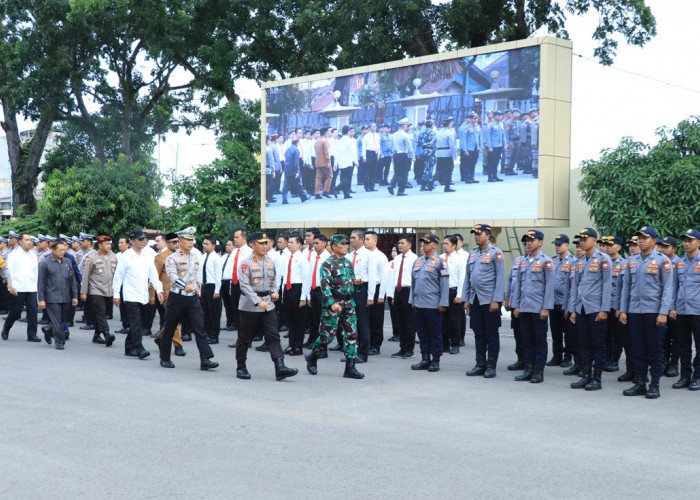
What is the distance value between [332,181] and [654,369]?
1656cm

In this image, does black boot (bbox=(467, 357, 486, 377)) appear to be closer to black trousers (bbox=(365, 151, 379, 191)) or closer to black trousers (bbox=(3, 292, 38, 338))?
black trousers (bbox=(3, 292, 38, 338))

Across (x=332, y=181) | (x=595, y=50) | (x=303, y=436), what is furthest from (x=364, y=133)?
(x=303, y=436)

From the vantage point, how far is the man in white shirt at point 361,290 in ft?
41.7

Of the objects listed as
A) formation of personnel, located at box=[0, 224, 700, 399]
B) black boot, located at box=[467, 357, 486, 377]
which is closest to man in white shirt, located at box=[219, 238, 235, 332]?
formation of personnel, located at box=[0, 224, 700, 399]

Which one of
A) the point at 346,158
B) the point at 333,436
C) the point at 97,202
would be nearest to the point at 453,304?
the point at 333,436

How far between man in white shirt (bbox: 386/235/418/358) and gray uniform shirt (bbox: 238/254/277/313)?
3303mm

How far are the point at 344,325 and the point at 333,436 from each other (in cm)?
355

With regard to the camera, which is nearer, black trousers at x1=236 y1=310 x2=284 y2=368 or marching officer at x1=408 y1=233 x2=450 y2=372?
black trousers at x1=236 y1=310 x2=284 y2=368

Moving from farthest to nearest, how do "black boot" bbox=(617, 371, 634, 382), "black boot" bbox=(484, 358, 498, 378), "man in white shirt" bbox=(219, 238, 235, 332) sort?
"man in white shirt" bbox=(219, 238, 235, 332)
"black boot" bbox=(484, 358, 498, 378)
"black boot" bbox=(617, 371, 634, 382)

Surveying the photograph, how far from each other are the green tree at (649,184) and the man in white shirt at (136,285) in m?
11.3

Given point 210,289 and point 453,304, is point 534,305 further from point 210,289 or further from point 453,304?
point 210,289

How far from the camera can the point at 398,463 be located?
6.56 m

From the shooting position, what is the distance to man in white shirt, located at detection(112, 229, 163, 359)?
507 inches

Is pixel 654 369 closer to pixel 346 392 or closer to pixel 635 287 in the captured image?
pixel 635 287
